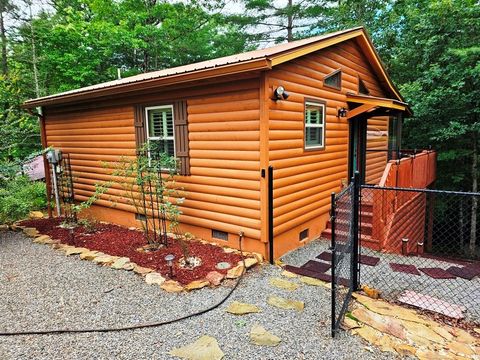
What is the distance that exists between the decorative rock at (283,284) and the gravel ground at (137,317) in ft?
0.32

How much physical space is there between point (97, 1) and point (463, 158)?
1743 cm

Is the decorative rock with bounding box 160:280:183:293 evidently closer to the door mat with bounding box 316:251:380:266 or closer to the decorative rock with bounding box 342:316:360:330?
the decorative rock with bounding box 342:316:360:330

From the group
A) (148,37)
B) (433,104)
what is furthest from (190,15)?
(433,104)

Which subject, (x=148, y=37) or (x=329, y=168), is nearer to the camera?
(x=329, y=168)

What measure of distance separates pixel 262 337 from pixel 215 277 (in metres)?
1.31

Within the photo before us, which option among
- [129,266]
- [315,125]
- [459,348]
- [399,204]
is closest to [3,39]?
[129,266]

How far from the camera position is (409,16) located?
1104 cm

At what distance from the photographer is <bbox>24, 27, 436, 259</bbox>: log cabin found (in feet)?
15.5

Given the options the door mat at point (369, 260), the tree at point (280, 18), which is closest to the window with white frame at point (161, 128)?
the door mat at point (369, 260)

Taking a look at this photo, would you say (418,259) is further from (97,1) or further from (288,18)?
(97,1)

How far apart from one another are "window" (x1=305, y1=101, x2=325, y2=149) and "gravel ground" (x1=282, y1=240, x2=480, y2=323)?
2.13 metres

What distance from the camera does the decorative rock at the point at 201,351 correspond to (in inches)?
107

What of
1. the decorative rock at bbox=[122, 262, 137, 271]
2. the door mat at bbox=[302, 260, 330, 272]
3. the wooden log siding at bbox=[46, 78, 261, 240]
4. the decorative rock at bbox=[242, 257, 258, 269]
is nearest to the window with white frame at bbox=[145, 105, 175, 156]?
the wooden log siding at bbox=[46, 78, 261, 240]

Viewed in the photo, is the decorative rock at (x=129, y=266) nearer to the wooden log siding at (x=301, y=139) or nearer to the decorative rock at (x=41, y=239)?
the wooden log siding at (x=301, y=139)
